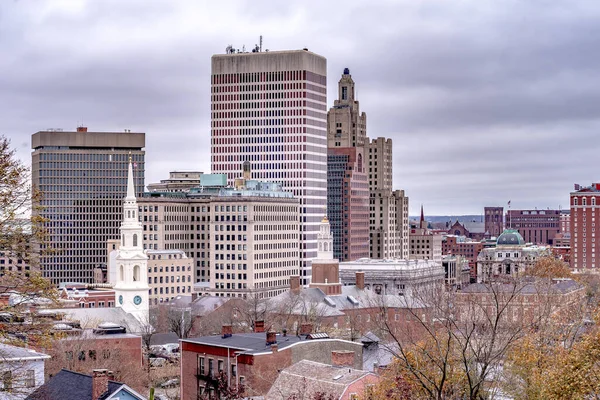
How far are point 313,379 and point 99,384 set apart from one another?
1404cm

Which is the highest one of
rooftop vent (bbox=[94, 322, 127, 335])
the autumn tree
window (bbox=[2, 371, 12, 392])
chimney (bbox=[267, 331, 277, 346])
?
the autumn tree

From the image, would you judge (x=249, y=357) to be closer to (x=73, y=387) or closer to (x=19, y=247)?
(x=73, y=387)

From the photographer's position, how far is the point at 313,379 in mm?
76250

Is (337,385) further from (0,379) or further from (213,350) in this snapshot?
(0,379)

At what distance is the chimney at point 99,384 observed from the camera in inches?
2744

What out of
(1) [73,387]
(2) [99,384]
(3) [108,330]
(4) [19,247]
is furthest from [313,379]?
(3) [108,330]

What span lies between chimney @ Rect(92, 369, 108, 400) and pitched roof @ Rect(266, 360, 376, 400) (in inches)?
412

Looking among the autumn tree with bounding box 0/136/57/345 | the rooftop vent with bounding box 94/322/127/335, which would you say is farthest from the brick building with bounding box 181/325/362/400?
the autumn tree with bounding box 0/136/57/345

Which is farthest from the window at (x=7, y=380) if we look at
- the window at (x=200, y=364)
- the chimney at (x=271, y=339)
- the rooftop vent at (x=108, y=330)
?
the rooftop vent at (x=108, y=330)

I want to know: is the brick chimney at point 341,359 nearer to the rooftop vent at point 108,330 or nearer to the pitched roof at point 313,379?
the pitched roof at point 313,379

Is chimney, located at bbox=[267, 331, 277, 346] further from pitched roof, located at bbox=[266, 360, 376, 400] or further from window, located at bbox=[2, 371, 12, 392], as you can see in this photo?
window, located at bbox=[2, 371, 12, 392]

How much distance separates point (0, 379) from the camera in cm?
4238

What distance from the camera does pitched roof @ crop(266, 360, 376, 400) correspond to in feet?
240

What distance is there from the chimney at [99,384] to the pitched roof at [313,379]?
10457 millimetres
